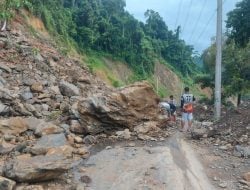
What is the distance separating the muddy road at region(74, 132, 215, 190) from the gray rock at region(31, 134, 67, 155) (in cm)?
73

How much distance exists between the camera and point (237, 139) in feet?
35.1

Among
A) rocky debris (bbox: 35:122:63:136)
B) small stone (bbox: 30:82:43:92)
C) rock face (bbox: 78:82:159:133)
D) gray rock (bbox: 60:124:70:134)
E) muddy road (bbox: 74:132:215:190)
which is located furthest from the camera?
small stone (bbox: 30:82:43:92)

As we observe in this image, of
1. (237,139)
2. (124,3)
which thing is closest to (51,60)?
(237,139)

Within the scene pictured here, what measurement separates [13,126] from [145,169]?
346 centimetres

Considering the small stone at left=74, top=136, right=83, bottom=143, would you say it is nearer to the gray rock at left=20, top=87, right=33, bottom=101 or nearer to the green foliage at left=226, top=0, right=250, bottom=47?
the gray rock at left=20, top=87, right=33, bottom=101

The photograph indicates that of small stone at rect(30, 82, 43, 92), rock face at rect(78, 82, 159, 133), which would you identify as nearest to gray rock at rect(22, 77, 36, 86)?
small stone at rect(30, 82, 43, 92)

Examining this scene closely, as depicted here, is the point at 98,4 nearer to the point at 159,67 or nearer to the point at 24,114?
the point at 159,67

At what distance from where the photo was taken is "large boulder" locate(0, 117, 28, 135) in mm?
9203

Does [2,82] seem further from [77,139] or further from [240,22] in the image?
[240,22]

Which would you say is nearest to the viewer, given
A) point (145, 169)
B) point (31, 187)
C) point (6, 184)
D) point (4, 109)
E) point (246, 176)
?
point (6, 184)

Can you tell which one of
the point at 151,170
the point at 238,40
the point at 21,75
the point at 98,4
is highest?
the point at 98,4

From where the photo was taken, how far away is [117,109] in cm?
1040

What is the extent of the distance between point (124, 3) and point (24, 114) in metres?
47.6

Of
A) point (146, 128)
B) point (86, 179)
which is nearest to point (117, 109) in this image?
point (146, 128)
